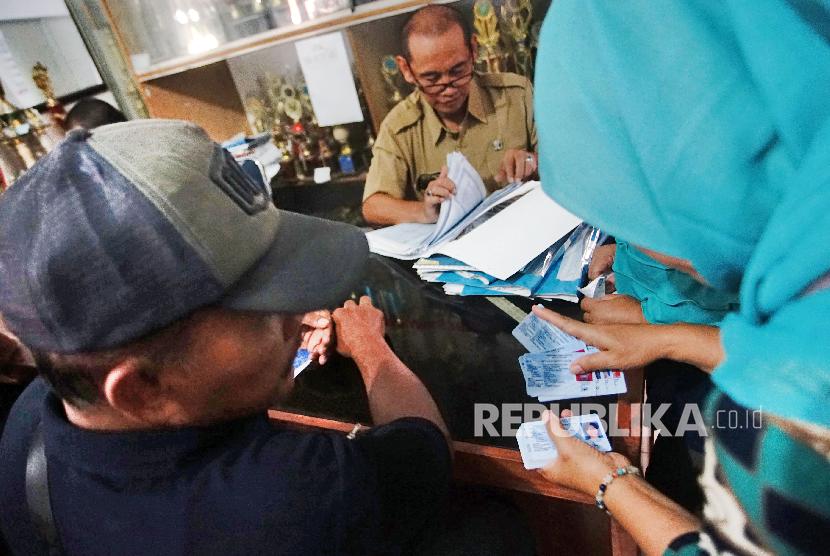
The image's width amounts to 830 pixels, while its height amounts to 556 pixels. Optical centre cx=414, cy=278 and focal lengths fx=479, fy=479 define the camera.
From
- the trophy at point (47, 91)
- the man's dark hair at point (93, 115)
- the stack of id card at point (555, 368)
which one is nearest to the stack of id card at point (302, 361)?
the stack of id card at point (555, 368)

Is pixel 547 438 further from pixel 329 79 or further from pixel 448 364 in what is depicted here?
pixel 329 79

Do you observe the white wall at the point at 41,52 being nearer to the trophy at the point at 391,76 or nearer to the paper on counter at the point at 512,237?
the trophy at the point at 391,76

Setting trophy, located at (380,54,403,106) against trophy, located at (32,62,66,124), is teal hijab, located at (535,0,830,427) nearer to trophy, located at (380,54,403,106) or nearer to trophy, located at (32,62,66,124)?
trophy, located at (380,54,403,106)

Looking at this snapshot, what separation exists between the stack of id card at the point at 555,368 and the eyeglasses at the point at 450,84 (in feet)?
2.25

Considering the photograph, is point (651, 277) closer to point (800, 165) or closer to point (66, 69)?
point (800, 165)

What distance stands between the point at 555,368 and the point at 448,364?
0.59 ft

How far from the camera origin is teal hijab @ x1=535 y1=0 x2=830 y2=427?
1.32 ft

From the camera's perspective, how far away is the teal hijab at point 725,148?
0.40m

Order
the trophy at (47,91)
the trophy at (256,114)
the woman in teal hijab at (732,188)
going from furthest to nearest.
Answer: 1. the trophy at (47,91)
2. the trophy at (256,114)
3. the woman in teal hijab at (732,188)

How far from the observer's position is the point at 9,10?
6.33ft

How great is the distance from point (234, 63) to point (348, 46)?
505mm

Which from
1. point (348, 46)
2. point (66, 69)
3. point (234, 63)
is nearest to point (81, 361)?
point (348, 46)

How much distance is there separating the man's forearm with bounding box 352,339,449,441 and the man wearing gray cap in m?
0.10

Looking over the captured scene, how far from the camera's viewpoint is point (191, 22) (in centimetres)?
143
